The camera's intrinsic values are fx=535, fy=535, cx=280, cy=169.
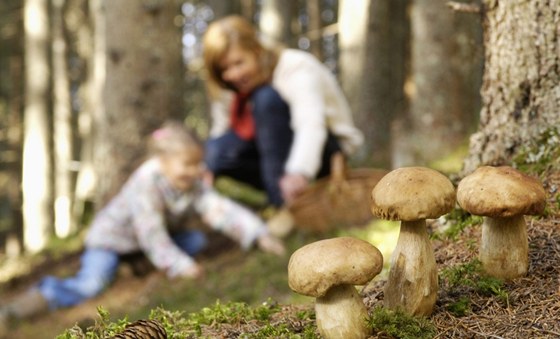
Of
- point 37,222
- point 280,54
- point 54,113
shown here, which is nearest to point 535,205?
point 280,54

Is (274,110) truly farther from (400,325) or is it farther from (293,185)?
(400,325)

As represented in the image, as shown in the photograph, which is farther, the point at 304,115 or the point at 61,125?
the point at 61,125

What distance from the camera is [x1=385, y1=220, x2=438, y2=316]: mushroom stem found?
6.59ft

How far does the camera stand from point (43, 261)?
7.78m

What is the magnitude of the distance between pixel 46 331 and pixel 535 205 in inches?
182

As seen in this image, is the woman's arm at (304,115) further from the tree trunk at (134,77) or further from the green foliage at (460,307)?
the green foliage at (460,307)

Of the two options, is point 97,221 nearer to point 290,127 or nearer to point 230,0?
point 290,127

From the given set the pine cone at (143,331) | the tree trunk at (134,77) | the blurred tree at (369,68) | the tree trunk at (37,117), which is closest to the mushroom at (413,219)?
the pine cone at (143,331)

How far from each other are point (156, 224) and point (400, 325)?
4.02m

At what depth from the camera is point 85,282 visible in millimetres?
5645

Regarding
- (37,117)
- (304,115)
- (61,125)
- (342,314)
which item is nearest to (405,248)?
(342,314)

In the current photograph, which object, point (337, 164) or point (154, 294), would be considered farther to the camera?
point (337, 164)

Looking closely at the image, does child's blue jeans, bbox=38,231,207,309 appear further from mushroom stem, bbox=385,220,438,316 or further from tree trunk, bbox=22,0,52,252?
→ tree trunk, bbox=22,0,52,252

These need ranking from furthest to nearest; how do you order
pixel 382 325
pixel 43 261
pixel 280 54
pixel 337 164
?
pixel 43 261, pixel 280 54, pixel 337 164, pixel 382 325
